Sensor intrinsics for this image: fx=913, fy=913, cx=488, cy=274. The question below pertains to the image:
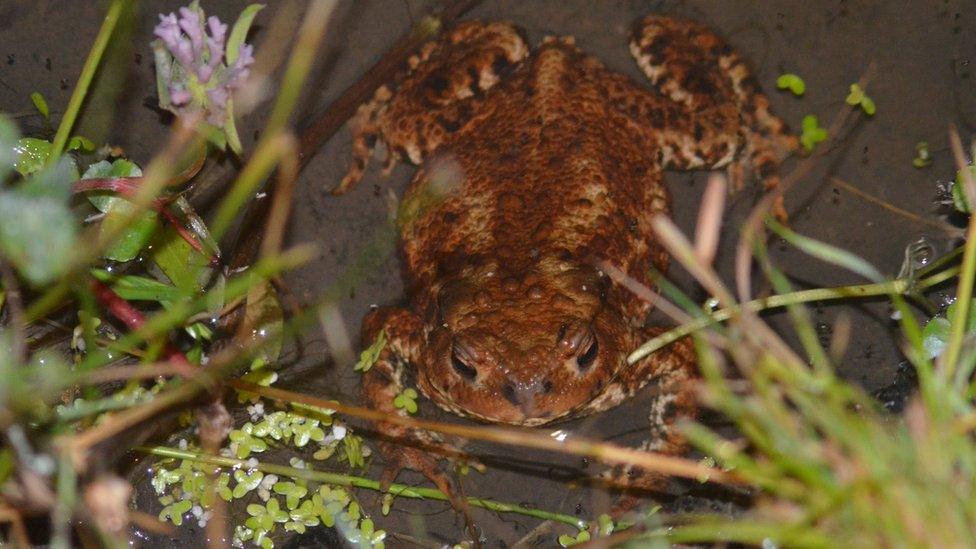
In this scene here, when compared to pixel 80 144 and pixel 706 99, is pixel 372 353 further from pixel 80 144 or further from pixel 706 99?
pixel 706 99

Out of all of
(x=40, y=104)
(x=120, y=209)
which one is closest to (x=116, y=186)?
(x=120, y=209)

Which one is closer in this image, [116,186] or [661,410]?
[116,186]

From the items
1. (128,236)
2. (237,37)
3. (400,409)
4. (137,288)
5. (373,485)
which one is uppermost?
(237,37)

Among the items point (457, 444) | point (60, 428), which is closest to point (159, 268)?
point (60, 428)

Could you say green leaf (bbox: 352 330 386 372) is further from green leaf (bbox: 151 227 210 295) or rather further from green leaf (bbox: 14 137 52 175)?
green leaf (bbox: 14 137 52 175)

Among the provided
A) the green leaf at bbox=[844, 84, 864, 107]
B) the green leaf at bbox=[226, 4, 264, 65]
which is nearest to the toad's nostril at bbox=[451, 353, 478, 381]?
the green leaf at bbox=[226, 4, 264, 65]

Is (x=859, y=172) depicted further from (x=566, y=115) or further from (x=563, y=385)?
(x=563, y=385)
